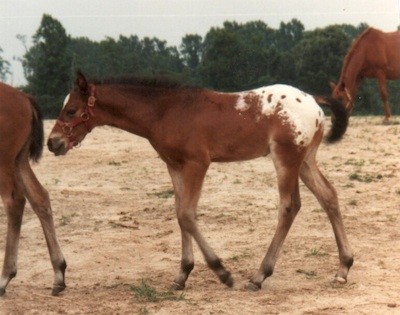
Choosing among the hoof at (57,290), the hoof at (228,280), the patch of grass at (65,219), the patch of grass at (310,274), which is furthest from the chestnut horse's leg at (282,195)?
the patch of grass at (65,219)

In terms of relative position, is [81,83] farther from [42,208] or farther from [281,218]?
[281,218]

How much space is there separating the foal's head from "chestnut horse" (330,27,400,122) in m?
10.9

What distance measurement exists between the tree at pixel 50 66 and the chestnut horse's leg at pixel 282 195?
45.5 ft

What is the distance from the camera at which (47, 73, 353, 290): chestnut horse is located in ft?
19.7

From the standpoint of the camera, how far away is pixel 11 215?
20.1 feet

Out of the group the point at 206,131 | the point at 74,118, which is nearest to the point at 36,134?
the point at 74,118

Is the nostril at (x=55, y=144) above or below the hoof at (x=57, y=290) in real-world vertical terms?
above

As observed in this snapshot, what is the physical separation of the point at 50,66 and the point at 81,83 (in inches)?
722

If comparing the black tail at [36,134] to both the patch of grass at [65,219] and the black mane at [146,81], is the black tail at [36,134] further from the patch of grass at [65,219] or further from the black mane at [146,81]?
the patch of grass at [65,219]

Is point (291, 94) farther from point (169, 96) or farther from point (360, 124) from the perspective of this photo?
point (360, 124)

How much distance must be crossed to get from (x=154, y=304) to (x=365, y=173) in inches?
240

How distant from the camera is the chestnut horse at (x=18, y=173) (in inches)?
237

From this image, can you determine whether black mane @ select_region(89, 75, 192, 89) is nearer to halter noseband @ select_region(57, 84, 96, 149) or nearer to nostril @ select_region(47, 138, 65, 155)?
halter noseband @ select_region(57, 84, 96, 149)

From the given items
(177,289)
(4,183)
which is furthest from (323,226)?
(4,183)
